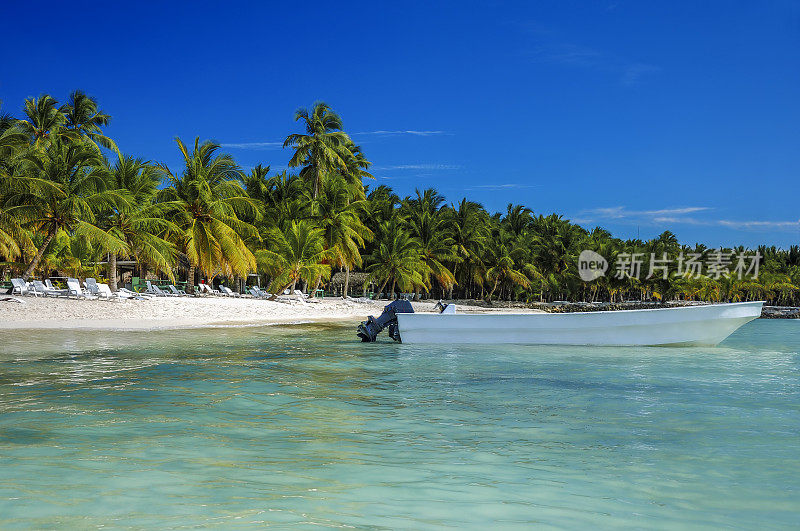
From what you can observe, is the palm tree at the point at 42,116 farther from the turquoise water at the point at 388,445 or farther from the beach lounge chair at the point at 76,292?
the turquoise water at the point at 388,445

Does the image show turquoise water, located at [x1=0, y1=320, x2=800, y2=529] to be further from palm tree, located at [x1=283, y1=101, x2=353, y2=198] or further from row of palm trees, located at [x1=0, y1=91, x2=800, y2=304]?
palm tree, located at [x1=283, y1=101, x2=353, y2=198]

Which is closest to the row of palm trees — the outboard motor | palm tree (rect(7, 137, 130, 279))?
palm tree (rect(7, 137, 130, 279))

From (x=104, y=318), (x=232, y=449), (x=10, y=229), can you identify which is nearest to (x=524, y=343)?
(x=232, y=449)

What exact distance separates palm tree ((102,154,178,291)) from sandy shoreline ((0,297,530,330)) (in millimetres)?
2652

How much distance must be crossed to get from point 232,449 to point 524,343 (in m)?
9.21

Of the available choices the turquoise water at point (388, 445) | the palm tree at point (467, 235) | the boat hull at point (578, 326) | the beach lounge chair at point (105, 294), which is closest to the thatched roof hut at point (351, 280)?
the palm tree at point (467, 235)

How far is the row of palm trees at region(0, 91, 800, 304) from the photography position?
66.8 feet

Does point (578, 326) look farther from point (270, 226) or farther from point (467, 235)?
point (467, 235)


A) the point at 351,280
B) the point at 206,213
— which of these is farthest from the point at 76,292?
the point at 351,280

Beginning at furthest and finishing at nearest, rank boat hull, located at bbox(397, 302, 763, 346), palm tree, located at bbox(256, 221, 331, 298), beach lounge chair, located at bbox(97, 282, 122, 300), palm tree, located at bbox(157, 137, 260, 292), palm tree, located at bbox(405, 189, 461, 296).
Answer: palm tree, located at bbox(405, 189, 461, 296)
palm tree, located at bbox(256, 221, 331, 298)
palm tree, located at bbox(157, 137, 260, 292)
beach lounge chair, located at bbox(97, 282, 122, 300)
boat hull, located at bbox(397, 302, 763, 346)

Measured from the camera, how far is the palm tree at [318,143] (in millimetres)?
33969

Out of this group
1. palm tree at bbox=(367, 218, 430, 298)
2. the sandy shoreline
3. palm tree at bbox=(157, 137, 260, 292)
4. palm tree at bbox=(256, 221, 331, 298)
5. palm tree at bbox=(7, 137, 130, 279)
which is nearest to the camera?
the sandy shoreline

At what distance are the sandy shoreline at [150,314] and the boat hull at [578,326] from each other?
8.19 metres

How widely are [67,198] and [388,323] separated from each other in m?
12.8
